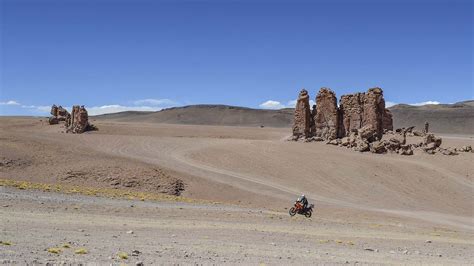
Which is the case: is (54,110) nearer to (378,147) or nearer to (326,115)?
(326,115)

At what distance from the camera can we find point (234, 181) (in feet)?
107

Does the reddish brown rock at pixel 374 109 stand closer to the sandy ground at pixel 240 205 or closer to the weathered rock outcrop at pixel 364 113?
the weathered rock outcrop at pixel 364 113

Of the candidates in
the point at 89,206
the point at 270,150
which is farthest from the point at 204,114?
the point at 89,206

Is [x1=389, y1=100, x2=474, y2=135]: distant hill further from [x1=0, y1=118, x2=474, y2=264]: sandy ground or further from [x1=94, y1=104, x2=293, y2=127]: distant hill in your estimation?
[x1=0, y1=118, x2=474, y2=264]: sandy ground

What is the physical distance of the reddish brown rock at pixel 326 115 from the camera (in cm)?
4522

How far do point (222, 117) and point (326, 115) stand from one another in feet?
435

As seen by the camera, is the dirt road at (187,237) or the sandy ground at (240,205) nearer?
the dirt road at (187,237)

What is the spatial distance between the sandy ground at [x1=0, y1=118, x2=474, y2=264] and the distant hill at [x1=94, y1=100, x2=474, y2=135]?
340ft

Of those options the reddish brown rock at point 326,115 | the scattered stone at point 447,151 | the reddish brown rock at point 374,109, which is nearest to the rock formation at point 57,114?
the reddish brown rock at point 326,115

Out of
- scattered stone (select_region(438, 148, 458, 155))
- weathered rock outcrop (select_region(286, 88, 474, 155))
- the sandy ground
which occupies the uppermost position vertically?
weathered rock outcrop (select_region(286, 88, 474, 155))

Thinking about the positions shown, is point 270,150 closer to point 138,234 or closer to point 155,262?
point 138,234

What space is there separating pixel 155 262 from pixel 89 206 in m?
9.45

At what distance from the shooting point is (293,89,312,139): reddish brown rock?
46.4 m

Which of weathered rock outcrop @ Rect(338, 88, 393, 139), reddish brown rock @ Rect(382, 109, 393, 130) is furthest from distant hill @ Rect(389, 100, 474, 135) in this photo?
weathered rock outcrop @ Rect(338, 88, 393, 139)
